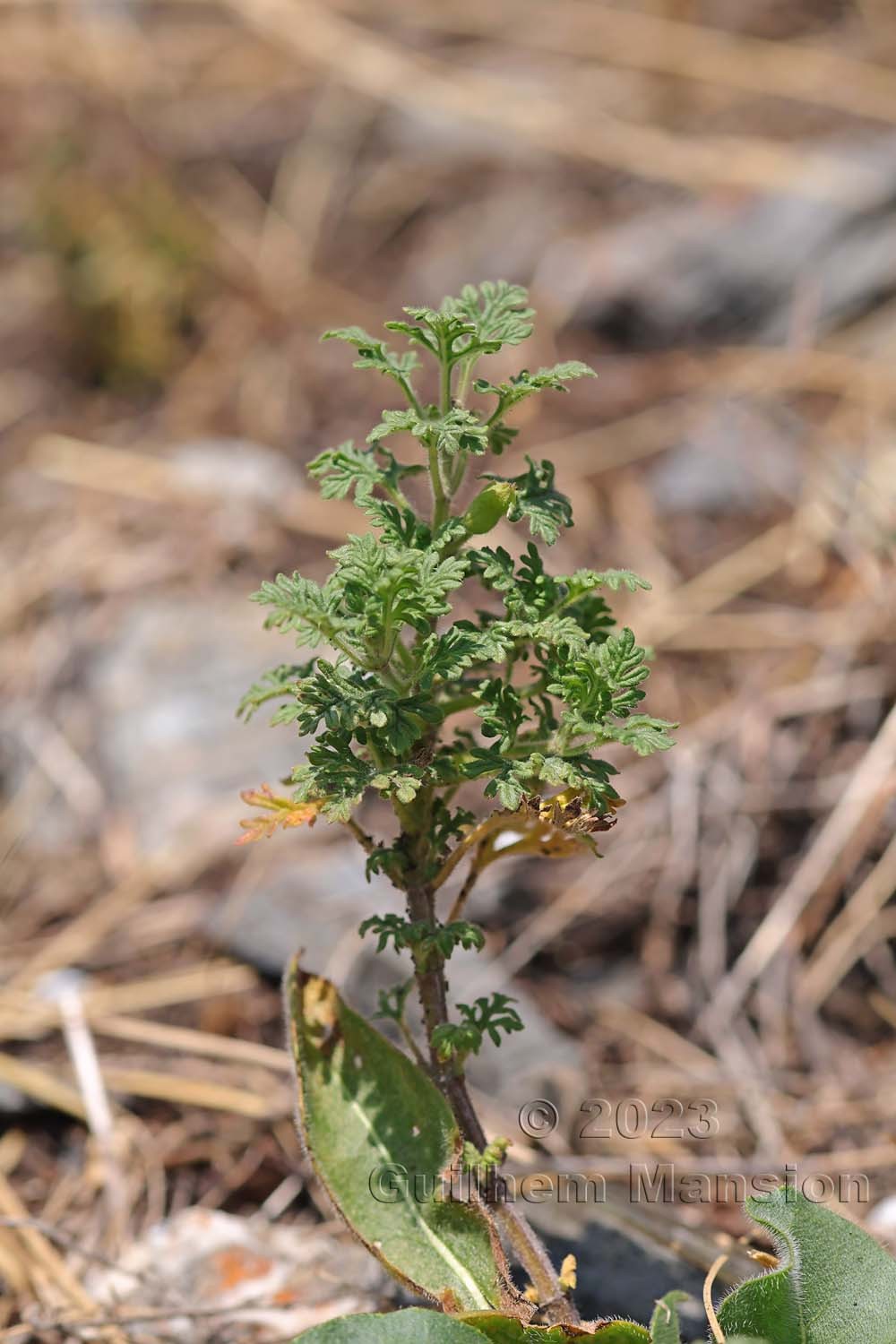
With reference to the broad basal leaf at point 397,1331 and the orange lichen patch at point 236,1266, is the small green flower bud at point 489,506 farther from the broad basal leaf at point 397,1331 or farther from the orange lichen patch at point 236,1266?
the orange lichen patch at point 236,1266

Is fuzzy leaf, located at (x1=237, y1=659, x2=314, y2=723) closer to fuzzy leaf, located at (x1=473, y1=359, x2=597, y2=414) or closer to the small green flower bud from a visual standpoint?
the small green flower bud

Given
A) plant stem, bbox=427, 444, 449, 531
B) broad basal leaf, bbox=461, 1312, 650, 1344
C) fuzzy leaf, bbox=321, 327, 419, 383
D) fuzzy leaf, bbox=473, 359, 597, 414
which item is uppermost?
fuzzy leaf, bbox=321, 327, 419, 383

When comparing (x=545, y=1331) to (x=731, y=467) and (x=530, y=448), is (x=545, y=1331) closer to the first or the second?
(x=731, y=467)

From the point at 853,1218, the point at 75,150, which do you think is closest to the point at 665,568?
the point at 853,1218

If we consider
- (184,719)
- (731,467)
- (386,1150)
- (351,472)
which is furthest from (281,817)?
(731,467)

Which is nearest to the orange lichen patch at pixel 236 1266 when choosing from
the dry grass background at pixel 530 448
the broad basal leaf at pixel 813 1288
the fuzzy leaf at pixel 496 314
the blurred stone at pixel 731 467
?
the dry grass background at pixel 530 448

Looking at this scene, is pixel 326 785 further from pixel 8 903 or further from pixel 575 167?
pixel 575 167

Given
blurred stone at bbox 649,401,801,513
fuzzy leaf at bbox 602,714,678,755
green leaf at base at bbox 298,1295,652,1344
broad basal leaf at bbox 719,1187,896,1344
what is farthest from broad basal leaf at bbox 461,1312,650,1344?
blurred stone at bbox 649,401,801,513

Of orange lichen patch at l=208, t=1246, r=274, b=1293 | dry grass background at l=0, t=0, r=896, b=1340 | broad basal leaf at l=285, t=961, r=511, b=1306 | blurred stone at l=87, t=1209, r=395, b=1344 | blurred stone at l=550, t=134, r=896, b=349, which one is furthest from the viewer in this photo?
blurred stone at l=550, t=134, r=896, b=349
